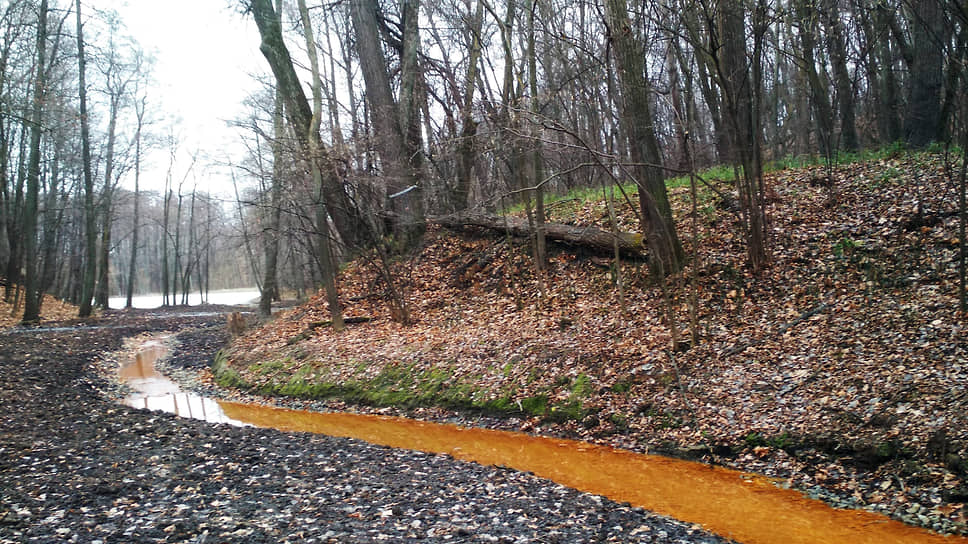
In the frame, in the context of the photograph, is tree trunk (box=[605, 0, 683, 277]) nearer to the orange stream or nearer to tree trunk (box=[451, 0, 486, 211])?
the orange stream

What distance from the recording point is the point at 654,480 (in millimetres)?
6637

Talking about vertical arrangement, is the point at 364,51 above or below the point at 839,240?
above

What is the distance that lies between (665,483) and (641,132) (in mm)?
6567

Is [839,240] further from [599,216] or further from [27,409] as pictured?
[27,409]

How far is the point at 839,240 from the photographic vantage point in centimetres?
1015

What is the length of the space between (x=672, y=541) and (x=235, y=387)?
35.8 ft

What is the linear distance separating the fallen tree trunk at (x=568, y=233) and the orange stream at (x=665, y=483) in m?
4.50

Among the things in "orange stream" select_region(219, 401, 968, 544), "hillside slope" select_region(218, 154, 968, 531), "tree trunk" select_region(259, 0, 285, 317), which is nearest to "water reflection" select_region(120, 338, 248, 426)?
"hillside slope" select_region(218, 154, 968, 531)

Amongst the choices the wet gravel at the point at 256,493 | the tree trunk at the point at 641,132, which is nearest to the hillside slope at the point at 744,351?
the tree trunk at the point at 641,132

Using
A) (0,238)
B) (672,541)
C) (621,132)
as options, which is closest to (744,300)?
(621,132)

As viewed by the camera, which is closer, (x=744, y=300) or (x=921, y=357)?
(x=921, y=357)

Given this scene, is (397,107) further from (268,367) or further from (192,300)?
(192,300)

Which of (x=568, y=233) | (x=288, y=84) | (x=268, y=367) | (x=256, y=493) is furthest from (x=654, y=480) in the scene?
(x=288, y=84)

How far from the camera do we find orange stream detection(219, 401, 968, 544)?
5180mm
